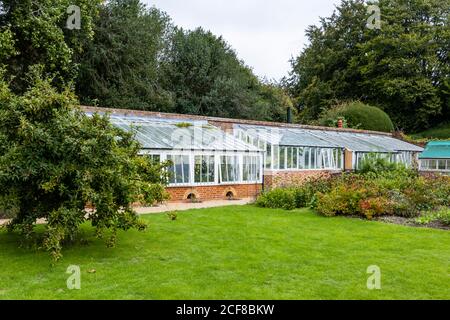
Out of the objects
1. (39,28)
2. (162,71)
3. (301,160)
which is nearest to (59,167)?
(39,28)

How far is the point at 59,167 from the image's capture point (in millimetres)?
7402

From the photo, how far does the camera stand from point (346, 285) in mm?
6160

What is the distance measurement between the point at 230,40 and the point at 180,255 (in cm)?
3410

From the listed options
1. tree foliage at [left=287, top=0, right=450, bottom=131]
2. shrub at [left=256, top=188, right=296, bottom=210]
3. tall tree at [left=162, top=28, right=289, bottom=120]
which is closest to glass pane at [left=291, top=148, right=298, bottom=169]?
shrub at [left=256, top=188, right=296, bottom=210]

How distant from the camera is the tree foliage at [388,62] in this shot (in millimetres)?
39688

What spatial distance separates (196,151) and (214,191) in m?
1.78

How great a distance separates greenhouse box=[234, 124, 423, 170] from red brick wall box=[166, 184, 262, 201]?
181 cm

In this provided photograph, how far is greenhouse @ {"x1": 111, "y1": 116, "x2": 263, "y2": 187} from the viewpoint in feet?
53.8

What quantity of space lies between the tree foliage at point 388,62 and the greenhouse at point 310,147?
14045mm

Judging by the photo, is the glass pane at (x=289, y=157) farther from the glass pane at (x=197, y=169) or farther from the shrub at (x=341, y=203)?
the shrub at (x=341, y=203)

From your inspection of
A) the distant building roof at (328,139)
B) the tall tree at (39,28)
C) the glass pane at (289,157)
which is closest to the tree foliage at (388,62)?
the distant building roof at (328,139)

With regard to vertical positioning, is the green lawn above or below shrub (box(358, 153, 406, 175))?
below

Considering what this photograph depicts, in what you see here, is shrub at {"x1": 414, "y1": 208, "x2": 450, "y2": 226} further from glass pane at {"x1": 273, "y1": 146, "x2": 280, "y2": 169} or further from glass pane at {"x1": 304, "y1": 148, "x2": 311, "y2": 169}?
glass pane at {"x1": 304, "y1": 148, "x2": 311, "y2": 169}

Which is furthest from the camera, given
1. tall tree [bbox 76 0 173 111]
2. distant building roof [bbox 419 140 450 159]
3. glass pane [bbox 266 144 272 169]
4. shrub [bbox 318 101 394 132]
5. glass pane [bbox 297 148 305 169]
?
shrub [bbox 318 101 394 132]
